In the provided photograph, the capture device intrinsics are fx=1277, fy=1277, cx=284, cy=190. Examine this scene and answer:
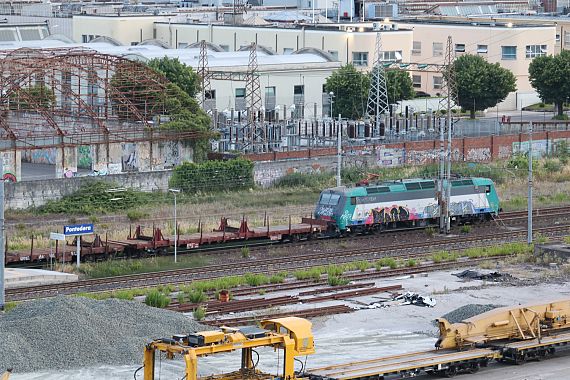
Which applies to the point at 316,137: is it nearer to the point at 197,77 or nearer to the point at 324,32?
the point at 197,77

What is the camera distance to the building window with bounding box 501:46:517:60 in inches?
4190

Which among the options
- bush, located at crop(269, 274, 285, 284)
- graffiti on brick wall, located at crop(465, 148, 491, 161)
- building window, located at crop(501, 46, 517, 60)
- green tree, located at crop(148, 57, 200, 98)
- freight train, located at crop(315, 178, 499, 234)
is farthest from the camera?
building window, located at crop(501, 46, 517, 60)

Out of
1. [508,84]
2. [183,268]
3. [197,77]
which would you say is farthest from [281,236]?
[508,84]

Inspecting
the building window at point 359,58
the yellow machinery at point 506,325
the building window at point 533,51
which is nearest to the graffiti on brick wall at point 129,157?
the building window at point 359,58

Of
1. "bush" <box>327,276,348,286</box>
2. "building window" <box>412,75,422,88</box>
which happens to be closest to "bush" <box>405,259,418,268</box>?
"bush" <box>327,276,348,286</box>

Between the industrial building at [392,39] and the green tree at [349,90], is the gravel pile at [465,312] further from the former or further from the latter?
the industrial building at [392,39]

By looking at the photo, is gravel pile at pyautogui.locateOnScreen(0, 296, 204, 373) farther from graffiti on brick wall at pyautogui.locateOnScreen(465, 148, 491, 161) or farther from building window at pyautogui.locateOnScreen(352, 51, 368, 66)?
building window at pyautogui.locateOnScreen(352, 51, 368, 66)

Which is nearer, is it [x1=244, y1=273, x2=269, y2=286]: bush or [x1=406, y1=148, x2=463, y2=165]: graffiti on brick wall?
[x1=244, y1=273, x2=269, y2=286]: bush

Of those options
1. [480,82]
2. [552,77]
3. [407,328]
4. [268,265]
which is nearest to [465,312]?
[407,328]

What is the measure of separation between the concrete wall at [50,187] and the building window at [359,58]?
41804mm

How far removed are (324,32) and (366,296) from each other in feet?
211

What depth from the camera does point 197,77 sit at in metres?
86.4

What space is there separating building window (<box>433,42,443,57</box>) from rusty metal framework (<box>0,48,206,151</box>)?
1507 inches

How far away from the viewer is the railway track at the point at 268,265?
43.6m
